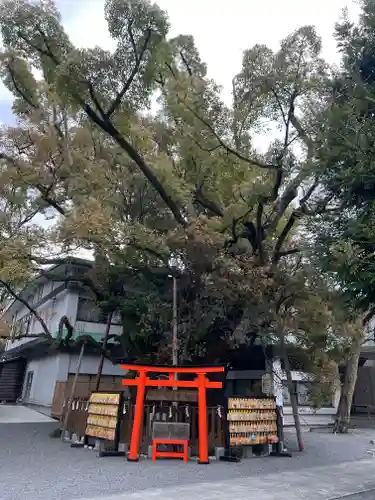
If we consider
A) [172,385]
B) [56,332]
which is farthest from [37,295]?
[172,385]

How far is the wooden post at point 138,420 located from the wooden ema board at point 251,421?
6.76ft

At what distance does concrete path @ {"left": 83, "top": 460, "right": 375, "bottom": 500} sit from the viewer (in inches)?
232

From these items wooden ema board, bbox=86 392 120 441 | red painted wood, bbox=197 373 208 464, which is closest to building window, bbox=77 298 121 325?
wooden ema board, bbox=86 392 120 441

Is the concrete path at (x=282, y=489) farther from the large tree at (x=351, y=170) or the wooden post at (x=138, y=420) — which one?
the large tree at (x=351, y=170)

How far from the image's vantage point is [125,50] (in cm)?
1017

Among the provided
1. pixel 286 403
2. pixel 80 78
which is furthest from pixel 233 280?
pixel 286 403

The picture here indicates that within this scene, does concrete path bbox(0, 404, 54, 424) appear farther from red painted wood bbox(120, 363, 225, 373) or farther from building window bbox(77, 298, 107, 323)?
red painted wood bbox(120, 363, 225, 373)

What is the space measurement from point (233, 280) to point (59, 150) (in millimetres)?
6579

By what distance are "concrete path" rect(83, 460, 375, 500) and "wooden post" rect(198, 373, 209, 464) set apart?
1.57 m

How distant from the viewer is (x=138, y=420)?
29.6ft

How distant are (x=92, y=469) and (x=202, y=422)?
8.45 ft

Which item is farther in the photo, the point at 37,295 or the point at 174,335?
the point at 37,295

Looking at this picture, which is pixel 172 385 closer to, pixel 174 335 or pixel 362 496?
pixel 174 335

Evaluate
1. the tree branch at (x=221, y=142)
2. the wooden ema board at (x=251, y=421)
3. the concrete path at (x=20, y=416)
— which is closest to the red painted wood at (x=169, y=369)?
the wooden ema board at (x=251, y=421)
